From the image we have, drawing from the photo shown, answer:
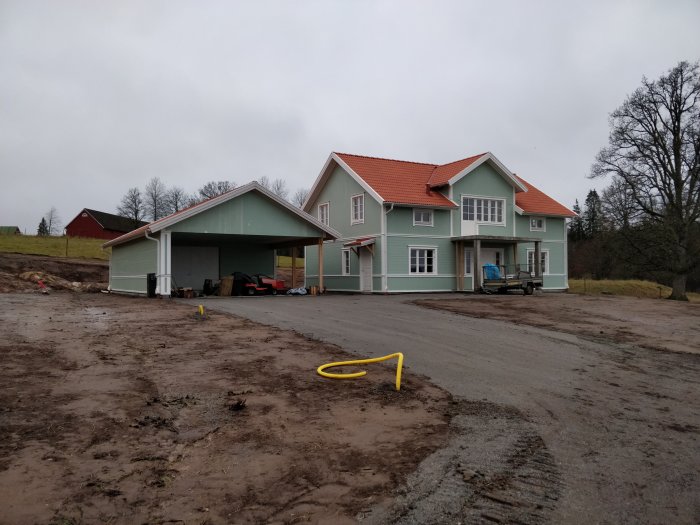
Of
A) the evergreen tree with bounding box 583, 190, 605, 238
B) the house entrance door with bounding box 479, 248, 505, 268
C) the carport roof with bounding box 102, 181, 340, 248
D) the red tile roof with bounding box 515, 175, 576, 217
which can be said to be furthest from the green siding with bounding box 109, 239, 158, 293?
the evergreen tree with bounding box 583, 190, 605, 238

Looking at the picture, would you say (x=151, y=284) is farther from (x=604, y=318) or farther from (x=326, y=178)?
(x=604, y=318)

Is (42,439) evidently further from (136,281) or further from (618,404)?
(136,281)

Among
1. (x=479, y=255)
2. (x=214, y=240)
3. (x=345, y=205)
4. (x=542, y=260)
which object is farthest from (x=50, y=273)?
(x=542, y=260)

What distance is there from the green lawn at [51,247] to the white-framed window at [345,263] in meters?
21.6

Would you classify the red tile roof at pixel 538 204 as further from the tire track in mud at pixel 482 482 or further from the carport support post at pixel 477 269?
the tire track in mud at pixel 482 482

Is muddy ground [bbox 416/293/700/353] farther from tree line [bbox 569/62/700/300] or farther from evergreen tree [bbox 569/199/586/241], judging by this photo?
evergreen tree [bbox 569/199/586/241]

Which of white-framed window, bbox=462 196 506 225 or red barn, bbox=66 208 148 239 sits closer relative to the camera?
white-framed window, bbox=462 196 506 225

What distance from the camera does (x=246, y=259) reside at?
29.1m

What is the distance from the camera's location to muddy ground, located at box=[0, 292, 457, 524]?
3705 mm

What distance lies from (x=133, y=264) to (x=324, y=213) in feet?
37.9

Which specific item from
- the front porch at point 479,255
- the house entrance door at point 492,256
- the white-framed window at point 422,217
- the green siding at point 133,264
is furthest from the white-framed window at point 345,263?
the green siding at point 133,264

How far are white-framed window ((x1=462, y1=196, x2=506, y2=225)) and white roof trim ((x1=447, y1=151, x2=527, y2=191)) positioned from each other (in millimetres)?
1212

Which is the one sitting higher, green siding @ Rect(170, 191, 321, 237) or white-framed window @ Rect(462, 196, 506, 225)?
white-framed window @ Rect(462, 196, 506, 225)

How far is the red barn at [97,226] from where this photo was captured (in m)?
63.1
